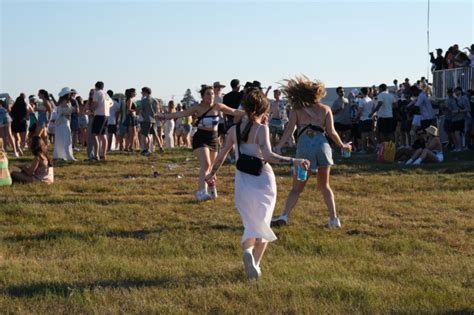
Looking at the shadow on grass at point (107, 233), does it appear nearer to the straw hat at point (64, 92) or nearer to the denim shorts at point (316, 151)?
the denim shorts at point (316, 151)

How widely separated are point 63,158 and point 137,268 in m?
12.5

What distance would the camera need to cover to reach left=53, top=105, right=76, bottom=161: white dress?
62.5 feet

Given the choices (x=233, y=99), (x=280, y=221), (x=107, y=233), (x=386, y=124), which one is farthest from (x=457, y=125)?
(x=107, y=233)

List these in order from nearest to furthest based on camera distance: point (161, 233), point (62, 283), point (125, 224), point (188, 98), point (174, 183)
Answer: point (62, 283) → point (161, 233) → point (125, 224) → point (174, 183) → point (188, 98)

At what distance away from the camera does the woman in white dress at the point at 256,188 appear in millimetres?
7203

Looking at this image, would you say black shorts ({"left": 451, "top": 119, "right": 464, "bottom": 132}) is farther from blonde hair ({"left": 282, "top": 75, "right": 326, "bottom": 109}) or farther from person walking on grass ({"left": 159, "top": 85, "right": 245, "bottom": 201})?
blonde hair ({"left": 282, "top": 75, "right": 326, "bottom": 109})

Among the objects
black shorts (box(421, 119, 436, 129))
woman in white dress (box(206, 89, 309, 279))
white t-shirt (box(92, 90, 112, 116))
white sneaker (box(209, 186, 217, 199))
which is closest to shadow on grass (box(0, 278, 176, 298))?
woman in white dress (box(206, 89, 309, 279))

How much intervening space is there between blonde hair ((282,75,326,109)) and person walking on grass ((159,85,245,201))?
1.93 m

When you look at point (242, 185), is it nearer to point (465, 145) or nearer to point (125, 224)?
point (125, 224)

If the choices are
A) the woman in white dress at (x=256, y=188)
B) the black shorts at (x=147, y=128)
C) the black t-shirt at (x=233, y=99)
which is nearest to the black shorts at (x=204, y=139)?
the black t-shirt at (x=233, y=99)

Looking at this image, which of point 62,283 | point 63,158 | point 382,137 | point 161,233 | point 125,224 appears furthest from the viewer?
point 382,137

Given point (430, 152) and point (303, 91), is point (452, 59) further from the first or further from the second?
point (303, 91)

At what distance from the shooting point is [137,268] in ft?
25.5

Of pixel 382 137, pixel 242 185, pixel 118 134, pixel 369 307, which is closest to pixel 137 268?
pixel 242 185
